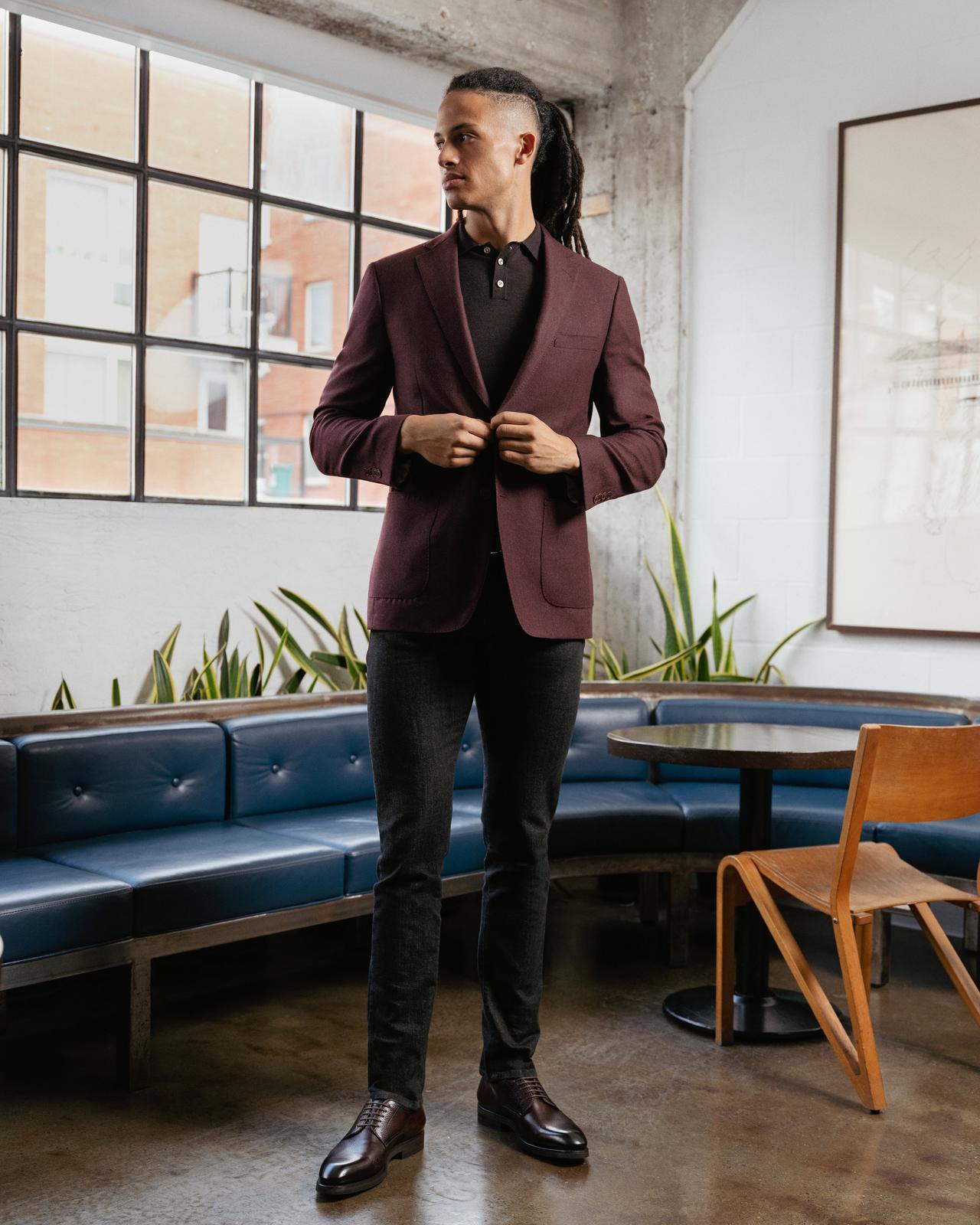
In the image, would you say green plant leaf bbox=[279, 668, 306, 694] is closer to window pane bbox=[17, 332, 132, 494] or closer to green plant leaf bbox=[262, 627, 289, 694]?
green plant leaf bbox=[262, 627, 289, 694]

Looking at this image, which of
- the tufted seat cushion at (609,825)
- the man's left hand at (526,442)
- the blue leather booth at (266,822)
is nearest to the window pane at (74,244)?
the blue leather booth at (266,822)

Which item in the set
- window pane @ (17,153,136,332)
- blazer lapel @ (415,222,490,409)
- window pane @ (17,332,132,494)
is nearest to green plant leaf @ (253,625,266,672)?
window pane @ (17,332,132,494)

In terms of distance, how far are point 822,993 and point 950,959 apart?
0.35m

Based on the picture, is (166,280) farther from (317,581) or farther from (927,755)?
(927,755)

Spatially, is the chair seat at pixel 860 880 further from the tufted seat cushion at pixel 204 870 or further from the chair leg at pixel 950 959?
the tufted seat cushion at pixel 204 870

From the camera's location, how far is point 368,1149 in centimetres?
220

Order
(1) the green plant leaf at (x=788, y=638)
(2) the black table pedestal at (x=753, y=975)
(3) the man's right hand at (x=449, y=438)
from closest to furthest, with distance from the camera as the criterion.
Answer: (3) the man's right hand at (x=449, y=438)
(2) the black table pedestal at (x=753, y=975)
(1) the green plant leaf at (x=788, y=638)

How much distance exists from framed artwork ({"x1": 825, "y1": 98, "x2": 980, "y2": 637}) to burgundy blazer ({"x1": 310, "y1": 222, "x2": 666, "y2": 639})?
7.81 ft

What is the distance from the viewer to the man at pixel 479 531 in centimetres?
217

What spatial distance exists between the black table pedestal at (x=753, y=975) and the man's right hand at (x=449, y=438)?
142 centimetres

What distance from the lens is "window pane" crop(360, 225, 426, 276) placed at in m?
4.82

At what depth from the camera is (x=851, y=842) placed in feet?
8.66

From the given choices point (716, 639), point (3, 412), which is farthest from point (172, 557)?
point (716, 639)

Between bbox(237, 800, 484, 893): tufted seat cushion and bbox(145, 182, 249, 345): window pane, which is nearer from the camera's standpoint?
bbox(237, 800, 484, 893): tufted seat cushion
